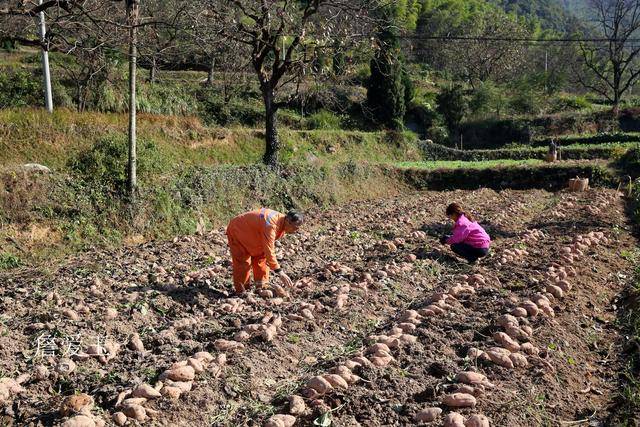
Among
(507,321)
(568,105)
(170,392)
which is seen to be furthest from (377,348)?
(568,105)

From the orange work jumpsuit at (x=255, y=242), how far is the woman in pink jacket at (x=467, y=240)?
3.10 meters

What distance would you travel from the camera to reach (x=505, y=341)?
17.1 ft

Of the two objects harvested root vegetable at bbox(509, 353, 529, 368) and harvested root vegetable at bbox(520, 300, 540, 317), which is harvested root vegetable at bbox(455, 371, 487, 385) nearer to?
harvested root vegetable at bbox(509, 353, 529, 368)

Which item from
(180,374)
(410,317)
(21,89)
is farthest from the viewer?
(21,89)

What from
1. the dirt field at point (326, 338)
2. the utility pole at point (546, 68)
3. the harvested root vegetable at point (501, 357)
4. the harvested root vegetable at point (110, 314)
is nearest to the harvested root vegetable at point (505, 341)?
the dirt field at point (326, 338)

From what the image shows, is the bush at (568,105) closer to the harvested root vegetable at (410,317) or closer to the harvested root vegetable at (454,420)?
the harvested root vegetable at (410,317)

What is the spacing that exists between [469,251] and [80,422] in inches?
254

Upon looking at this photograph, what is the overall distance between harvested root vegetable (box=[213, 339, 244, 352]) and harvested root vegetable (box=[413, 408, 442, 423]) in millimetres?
1827

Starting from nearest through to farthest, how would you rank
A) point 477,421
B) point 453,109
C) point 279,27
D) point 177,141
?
point 477,421, point 279,27, point 177,141, point 453,109

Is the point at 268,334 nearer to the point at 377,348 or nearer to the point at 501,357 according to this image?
the point at 377,348

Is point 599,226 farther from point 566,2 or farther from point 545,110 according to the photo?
point 566,2

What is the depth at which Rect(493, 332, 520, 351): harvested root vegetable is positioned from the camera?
5145mm

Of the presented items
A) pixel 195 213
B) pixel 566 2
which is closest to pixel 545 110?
pixel 195 213

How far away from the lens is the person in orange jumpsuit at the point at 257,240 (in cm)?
680
